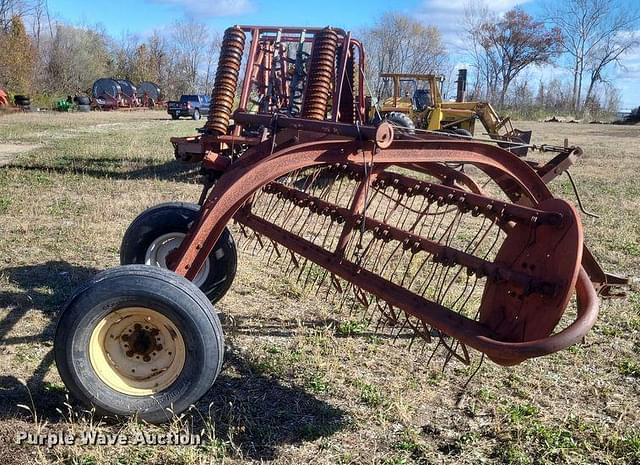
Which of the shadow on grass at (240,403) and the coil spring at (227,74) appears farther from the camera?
the coil spring at (227,74)

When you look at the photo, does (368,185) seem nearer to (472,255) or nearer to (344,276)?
(344,276)

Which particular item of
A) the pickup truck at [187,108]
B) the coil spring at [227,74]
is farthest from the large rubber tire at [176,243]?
the pickup truck at [187,108]

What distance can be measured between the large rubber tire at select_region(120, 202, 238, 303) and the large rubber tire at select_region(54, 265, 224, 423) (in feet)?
4.34

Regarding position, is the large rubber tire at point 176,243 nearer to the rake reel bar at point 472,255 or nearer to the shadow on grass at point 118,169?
the rake reel bar at point 472,255

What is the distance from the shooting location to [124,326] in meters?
2.72

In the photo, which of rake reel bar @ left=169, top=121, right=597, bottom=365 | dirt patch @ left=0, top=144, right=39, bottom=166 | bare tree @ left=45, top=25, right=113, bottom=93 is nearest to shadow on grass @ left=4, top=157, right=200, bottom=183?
dirt patch @ left=0, top=144, right=39, bottom=166

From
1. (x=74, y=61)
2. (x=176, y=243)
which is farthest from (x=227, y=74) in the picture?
(x=74, y=61)

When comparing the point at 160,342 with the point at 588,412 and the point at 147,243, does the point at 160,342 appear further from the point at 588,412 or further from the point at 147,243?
the point at 588,412

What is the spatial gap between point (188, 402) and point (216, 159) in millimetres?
1741

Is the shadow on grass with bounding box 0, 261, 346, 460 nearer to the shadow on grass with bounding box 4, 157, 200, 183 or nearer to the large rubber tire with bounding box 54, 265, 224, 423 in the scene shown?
the large rubber tire with bounding box 54, 265, 224, 423

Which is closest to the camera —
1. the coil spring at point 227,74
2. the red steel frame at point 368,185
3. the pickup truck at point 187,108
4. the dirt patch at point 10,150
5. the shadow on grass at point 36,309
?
the red steel frame at point 368,185

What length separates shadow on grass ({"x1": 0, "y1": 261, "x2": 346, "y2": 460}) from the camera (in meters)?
2.75

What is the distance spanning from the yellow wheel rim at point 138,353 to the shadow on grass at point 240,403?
28cm

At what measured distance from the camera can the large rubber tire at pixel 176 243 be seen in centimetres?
401
